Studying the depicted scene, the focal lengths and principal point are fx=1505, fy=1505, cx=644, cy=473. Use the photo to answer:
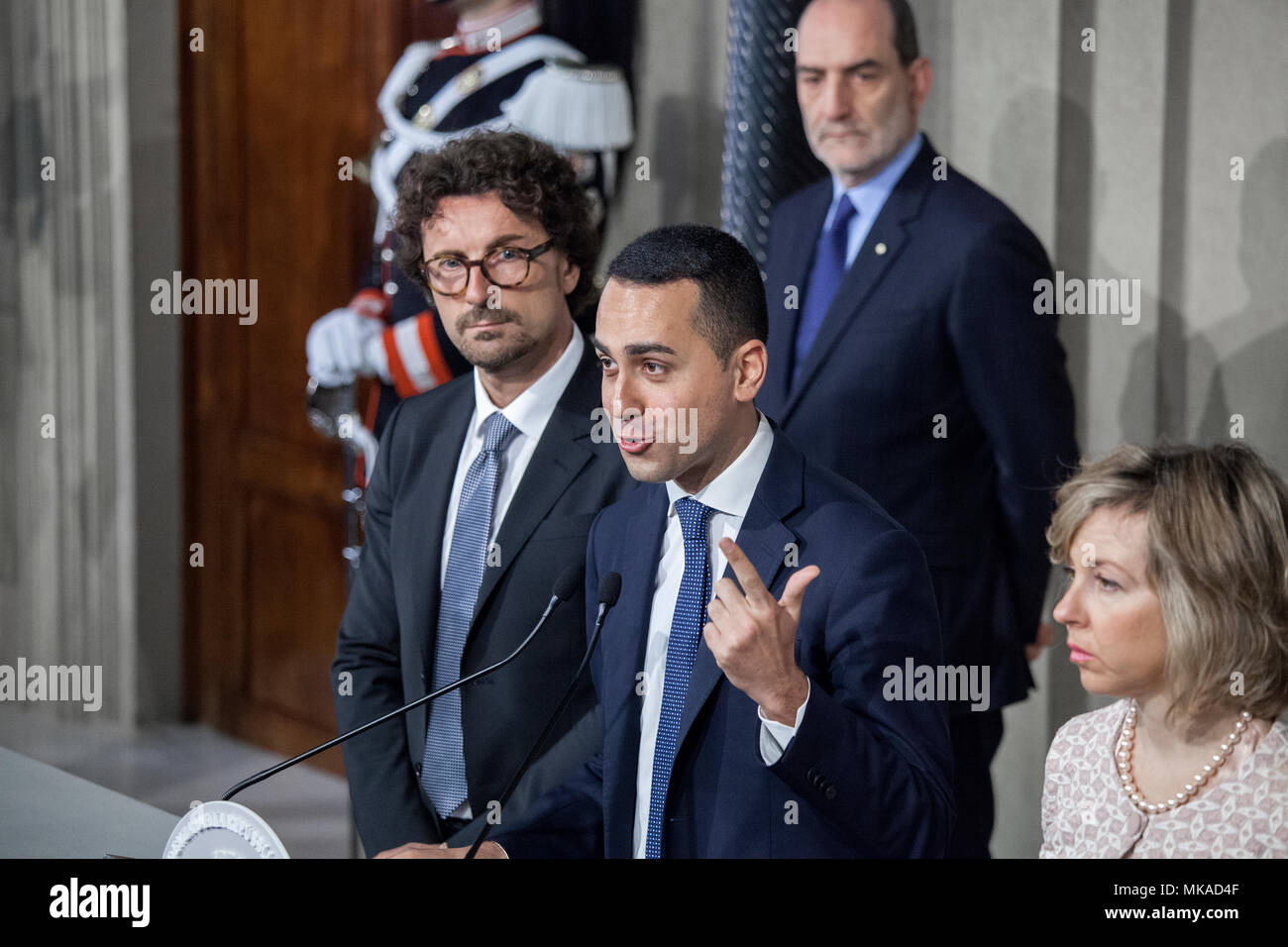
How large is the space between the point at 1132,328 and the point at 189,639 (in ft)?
9.97

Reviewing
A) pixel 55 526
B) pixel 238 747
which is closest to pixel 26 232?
pixel 55 526

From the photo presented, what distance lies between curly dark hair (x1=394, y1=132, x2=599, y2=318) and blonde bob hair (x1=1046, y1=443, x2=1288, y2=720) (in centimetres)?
108

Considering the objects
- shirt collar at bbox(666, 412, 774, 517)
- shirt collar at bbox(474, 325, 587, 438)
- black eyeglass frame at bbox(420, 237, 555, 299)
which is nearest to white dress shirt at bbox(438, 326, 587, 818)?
shirt collar at bbox(474, 325, 587, 438)

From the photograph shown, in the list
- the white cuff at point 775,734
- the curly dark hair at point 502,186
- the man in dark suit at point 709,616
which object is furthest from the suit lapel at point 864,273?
the white cuff at point 775,734

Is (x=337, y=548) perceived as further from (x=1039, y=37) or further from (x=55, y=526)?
(x=1039, y=37)

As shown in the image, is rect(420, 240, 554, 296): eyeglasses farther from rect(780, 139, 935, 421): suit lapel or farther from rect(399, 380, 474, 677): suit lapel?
rect(780, 139, 935, 421): suit lapel

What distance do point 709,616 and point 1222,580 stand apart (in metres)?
0.62

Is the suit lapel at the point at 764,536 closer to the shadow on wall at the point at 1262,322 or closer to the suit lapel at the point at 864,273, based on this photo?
the suit lapel at the point at 864,273

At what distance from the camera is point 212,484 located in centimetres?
473

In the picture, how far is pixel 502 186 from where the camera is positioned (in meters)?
2.43

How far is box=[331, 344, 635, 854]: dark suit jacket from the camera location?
2334 millimetres

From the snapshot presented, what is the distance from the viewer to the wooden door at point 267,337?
4273 mm

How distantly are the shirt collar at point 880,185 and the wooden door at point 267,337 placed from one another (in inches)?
64.9

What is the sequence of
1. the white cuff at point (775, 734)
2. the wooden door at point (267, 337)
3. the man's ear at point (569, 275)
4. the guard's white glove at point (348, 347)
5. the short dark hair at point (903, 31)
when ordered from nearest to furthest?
the white cuff at point (775, 734) → the man's ear at point (569, 275) → the short dark hair at point (903, 31) → the guard's white glove at point (348, 347) → the wooden door at point (267, 337)
